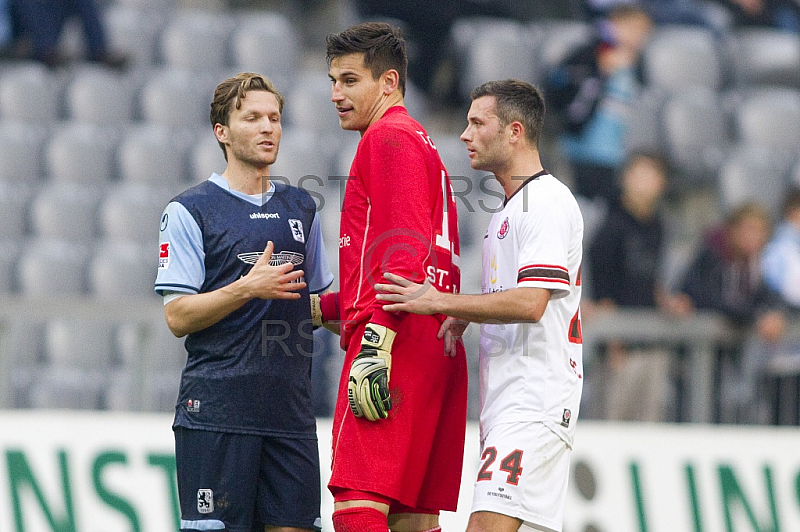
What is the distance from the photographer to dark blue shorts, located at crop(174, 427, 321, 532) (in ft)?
15.4

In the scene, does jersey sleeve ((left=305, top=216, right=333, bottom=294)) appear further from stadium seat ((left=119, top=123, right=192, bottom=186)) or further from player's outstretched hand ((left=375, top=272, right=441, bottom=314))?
stadium seat ((left=119, top=123, right=192, bottom=186))

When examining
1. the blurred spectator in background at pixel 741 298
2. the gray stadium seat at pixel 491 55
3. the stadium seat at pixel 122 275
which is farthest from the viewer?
the gray stadium seat at pixel 491 55

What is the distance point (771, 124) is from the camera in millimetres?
10953

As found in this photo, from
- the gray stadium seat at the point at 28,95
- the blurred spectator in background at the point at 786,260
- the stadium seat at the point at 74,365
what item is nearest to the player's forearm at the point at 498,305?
the stadium seat at the point at 74,365

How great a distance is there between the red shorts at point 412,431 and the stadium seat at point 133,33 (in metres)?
7.70

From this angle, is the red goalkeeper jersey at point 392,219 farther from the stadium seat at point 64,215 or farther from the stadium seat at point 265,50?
the stadium seat at point 265,50

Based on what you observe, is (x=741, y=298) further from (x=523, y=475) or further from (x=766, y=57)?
(x=523, y=475)

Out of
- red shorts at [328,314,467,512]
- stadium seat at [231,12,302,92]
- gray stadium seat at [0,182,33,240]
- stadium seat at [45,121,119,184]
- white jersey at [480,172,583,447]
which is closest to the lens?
red shorts at [328,314,467,512]

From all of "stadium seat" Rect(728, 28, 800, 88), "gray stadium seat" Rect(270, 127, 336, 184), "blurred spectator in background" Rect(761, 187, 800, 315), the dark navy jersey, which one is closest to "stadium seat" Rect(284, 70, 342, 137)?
"gray stadium seat" Rect(270, 127, 336, 184)

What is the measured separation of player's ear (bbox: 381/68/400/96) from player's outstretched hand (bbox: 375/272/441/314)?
82 centimetres

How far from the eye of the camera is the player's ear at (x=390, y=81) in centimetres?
466

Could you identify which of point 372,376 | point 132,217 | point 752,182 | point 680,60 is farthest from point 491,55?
point 372,376

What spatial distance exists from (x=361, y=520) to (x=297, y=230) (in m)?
1.28

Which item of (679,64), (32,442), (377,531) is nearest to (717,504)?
(377,531)
